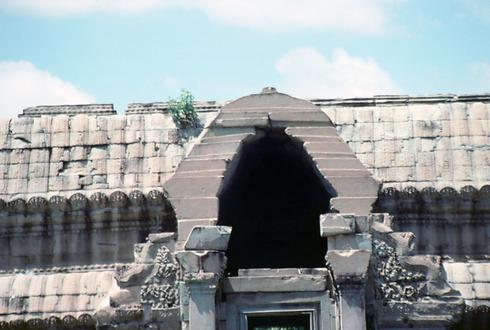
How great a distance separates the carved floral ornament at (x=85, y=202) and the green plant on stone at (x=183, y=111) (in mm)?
1782

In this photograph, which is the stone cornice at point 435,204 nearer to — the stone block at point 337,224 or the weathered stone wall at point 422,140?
the weathered stone wall at point 422,140

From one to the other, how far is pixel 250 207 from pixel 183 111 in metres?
2.34

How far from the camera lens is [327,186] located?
16219mm

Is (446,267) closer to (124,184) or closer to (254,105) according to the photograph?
(254,105)

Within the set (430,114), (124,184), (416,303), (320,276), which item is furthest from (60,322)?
(430,114)

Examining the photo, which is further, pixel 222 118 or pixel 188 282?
pixel 222 118

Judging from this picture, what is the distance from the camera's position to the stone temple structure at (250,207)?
15883 mm

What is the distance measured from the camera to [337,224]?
1538 cm

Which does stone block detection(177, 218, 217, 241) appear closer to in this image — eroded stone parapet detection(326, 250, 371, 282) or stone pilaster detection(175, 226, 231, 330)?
stone pilaster detection(175, 226, 231, 330)

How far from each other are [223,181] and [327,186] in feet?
5.45

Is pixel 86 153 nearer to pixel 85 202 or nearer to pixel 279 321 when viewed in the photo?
pixel 85 202

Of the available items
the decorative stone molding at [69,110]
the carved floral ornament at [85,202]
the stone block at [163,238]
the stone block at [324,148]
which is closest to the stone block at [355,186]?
the stone block at [324,148]

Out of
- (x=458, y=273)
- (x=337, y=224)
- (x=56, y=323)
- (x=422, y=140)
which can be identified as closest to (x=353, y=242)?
(x=337, y=224)

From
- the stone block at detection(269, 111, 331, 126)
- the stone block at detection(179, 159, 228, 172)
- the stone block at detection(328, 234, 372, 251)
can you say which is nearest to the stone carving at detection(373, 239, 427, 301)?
the stone block at detection(328, 234, 372, 251)
